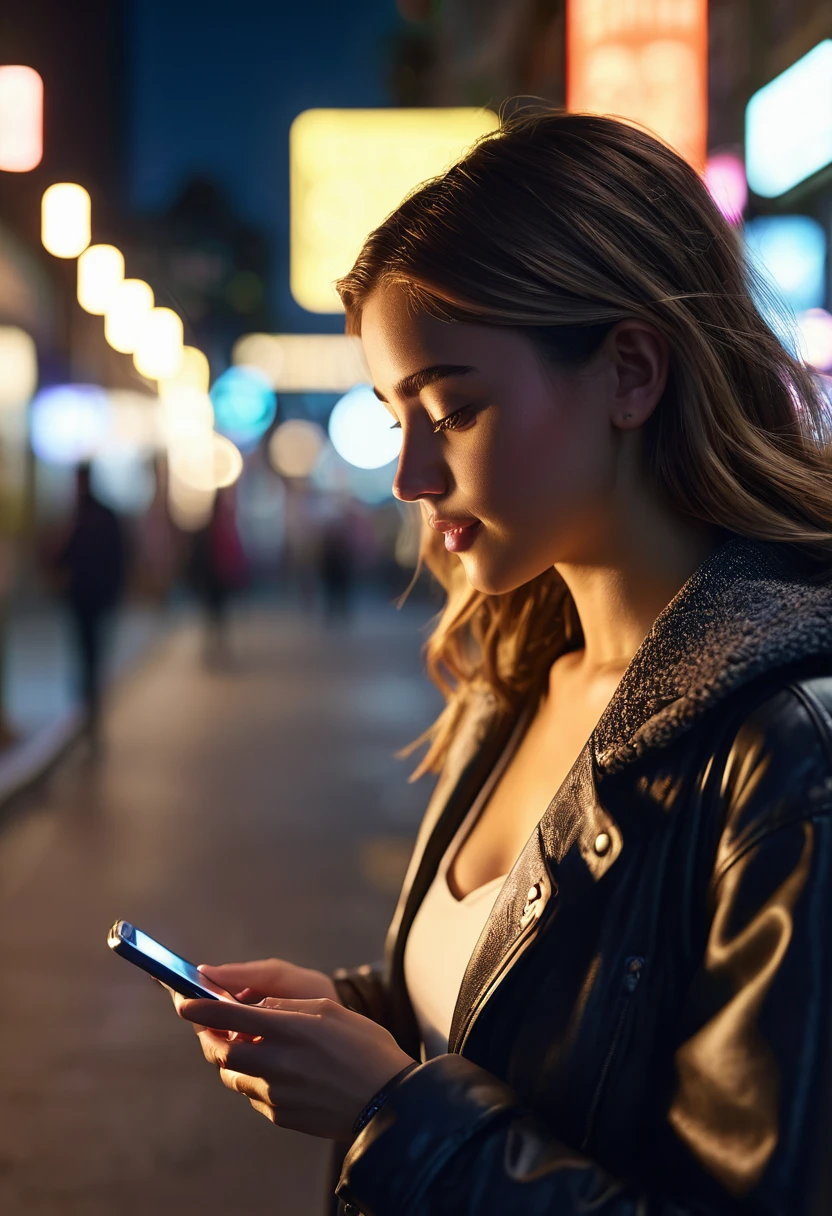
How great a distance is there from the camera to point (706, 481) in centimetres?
126

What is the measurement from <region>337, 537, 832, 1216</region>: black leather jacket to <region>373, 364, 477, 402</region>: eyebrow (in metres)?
0.32

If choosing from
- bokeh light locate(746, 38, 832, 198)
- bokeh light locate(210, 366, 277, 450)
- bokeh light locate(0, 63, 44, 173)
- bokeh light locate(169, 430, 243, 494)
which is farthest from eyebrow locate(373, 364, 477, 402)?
bokeh light locate(169, 430, 243, 494)

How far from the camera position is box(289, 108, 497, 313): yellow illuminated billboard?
340 inches

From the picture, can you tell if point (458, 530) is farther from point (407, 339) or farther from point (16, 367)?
point (16, 367)

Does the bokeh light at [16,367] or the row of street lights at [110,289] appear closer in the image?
the row of street lights at [110,289]

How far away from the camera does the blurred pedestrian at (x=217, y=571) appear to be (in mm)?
15664

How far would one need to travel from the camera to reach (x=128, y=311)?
→ 1141cm

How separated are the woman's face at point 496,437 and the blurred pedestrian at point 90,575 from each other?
840cm

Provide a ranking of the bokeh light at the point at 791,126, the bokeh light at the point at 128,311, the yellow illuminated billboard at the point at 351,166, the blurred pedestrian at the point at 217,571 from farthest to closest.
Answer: the blurred pedestrian at the point at 217,571, the bokeh light at the point at 128,311, the yellow illuminated billboard at the point at 351,166, the bokeh light at the point at 791,126

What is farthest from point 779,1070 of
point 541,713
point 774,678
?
point 541,713

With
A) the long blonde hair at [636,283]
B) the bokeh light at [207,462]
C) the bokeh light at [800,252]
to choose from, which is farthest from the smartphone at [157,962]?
the bokeh light at [207,462]

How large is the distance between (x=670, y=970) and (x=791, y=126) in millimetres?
7644

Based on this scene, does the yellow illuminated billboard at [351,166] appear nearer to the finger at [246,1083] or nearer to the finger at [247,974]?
the finger at [247,974]

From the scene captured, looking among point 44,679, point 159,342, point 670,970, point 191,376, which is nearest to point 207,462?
point 191,376
